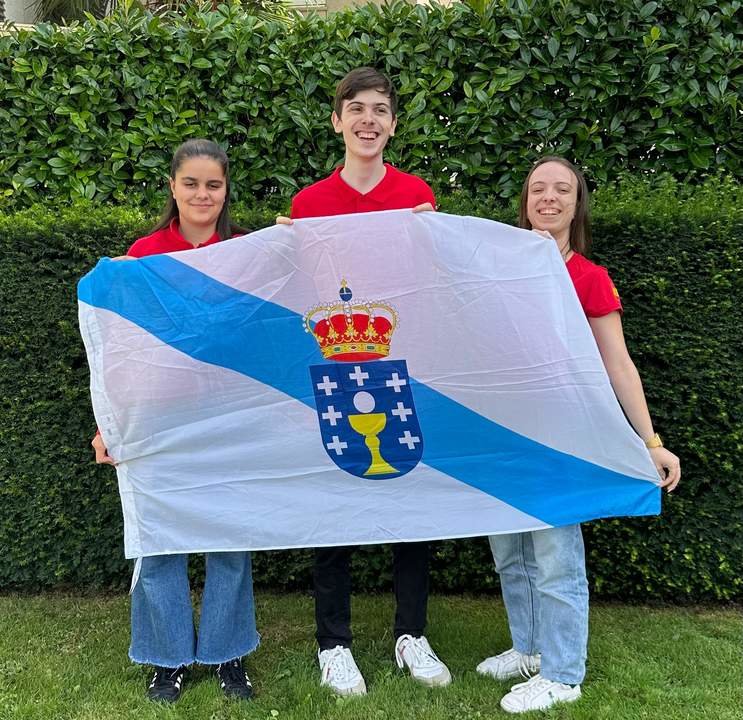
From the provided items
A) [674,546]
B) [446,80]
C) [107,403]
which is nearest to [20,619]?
[107,403]

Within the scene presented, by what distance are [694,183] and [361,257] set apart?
2588 millimetres

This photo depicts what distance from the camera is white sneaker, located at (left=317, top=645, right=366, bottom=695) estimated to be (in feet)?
9.84

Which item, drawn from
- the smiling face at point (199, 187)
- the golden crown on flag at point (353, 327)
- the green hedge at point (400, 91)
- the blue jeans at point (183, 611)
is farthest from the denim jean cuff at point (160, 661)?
the green hedge at point (400, 91)

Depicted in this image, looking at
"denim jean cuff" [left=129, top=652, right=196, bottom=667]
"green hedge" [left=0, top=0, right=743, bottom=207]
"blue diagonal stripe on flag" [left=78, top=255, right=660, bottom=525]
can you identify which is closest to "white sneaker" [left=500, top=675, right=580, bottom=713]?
"blue diagonal stripe on flag" [left=78, top=255, right=660, bottom=525]

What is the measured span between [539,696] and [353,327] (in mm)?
1607

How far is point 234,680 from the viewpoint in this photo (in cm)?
301

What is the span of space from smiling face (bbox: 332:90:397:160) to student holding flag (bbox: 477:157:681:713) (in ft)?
2.12

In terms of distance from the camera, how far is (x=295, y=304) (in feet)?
9.40

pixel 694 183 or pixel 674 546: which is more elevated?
pixel 694 183

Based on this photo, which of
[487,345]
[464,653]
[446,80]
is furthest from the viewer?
[446,80]

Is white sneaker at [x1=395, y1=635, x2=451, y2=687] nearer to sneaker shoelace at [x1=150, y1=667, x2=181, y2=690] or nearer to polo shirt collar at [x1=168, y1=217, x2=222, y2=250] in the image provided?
sneaker shoelace at [x1=150, y1=667, x2=181, y2=690]

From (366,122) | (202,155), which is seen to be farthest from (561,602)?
(202,155)

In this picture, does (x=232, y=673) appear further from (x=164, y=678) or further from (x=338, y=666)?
(x=338, y=666)

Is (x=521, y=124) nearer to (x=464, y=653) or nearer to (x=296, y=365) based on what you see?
(x=296, y=365)
